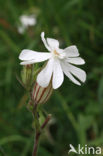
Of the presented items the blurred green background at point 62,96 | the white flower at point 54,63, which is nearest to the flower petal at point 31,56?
the white flower at point 54,63

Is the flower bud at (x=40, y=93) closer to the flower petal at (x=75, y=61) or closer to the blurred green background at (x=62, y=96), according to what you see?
the flower petal at (x=75, y=61)

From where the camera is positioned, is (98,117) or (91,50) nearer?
(98,117)

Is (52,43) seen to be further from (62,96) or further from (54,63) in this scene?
(62,96)

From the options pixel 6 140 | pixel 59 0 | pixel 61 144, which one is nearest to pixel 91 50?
pixel 59 0

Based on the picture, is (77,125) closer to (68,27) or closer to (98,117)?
(98,117)

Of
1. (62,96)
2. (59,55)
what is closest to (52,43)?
(59,55)
